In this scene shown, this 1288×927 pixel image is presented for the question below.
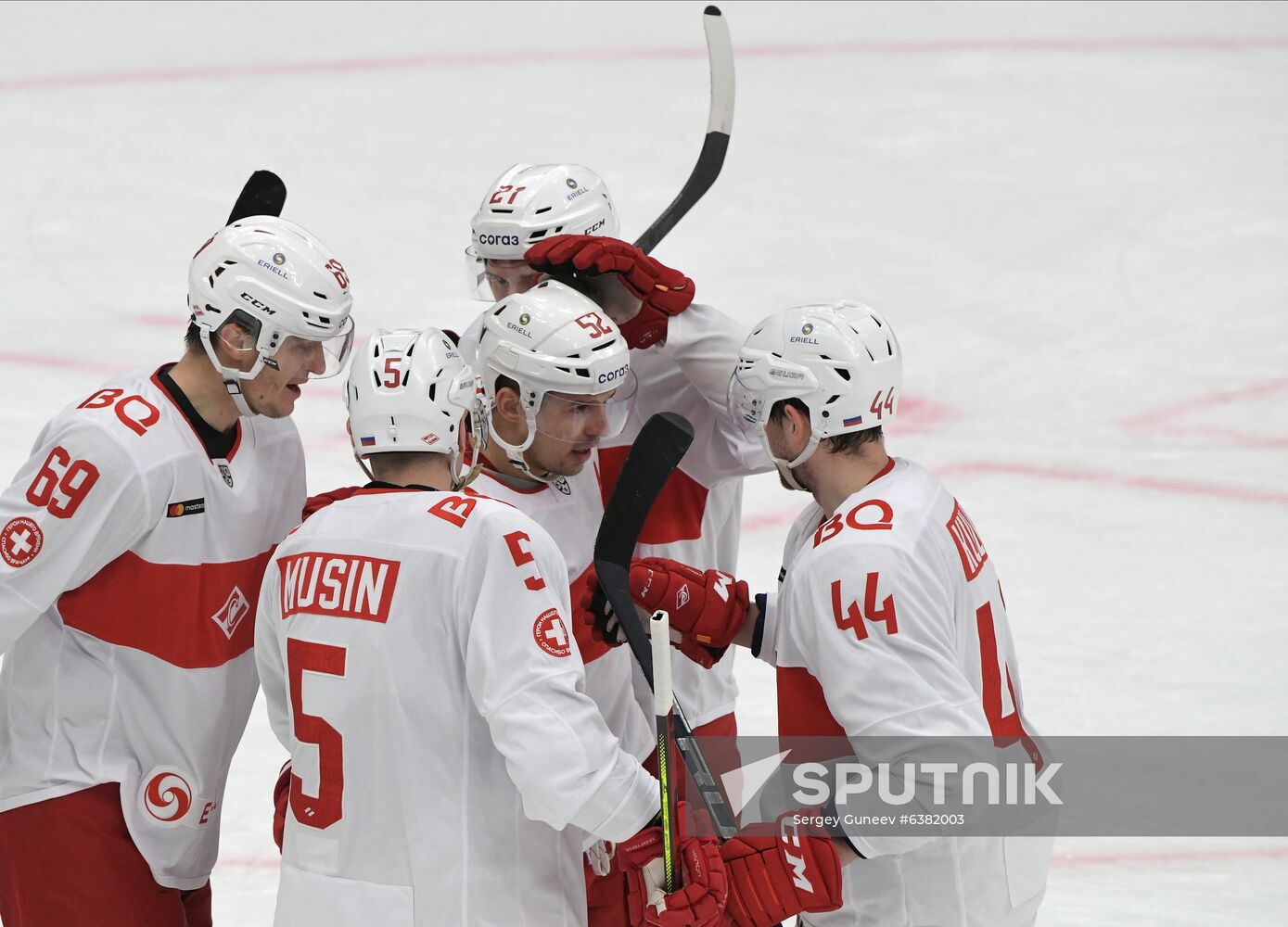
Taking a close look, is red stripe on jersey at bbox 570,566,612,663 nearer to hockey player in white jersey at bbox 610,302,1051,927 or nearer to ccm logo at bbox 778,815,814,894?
hockey player in white jersey at bbox 610,302,1051,927

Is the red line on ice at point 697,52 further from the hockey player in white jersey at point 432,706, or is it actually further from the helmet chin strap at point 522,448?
the hockey player in white jersey at point 432,706

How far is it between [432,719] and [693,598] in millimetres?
742

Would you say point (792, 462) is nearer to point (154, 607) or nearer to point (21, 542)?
point (154, 607)

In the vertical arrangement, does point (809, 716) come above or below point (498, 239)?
below

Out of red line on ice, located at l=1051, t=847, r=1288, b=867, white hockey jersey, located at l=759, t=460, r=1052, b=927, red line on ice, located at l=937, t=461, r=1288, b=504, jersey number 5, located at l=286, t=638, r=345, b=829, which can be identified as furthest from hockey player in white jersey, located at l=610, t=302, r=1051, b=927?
red line on ice, located at l=937, t=461, r=1288, b=504

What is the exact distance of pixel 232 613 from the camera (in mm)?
2873

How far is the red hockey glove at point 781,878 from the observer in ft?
8.23

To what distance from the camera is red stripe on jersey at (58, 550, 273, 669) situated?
9.06 ft

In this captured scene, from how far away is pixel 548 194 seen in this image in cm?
331

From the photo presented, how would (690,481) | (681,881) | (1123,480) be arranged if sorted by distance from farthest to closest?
(1123,480)
(690,481)
(681,881)

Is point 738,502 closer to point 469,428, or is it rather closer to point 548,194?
point 548,194

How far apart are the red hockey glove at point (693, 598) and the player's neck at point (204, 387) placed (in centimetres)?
80

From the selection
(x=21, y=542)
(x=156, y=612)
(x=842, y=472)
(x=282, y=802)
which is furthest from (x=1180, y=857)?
(x=21, y=542)

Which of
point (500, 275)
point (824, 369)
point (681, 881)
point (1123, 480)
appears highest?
point (1123, 480)
